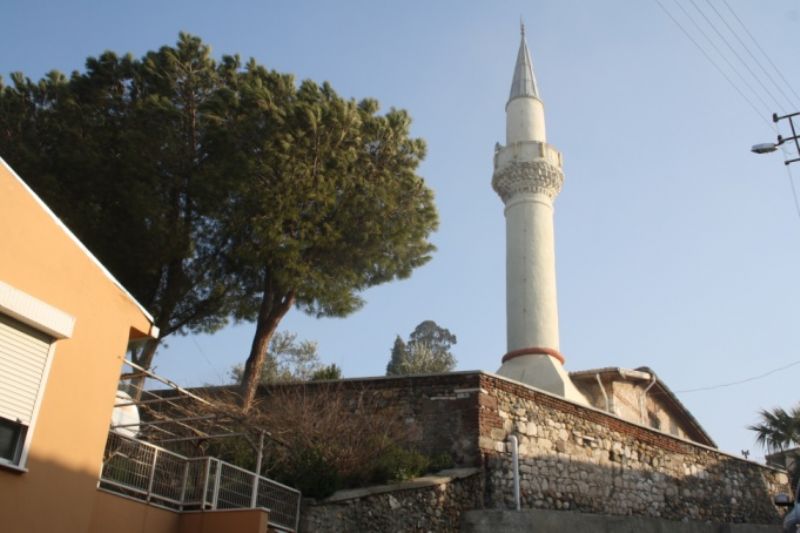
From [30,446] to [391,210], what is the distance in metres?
10.3

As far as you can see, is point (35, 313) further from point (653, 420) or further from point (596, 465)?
point (653, 420)

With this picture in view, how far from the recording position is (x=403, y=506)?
480 inches

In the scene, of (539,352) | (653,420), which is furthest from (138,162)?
(653,420)

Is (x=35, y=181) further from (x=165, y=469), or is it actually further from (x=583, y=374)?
(x=583, y=374)

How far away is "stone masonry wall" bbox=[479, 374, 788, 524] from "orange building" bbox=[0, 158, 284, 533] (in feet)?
23.7

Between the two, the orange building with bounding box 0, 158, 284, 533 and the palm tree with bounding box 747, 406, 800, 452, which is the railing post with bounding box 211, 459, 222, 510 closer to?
the orange building with bounding box 0, 158, 284, 533

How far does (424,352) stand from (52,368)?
29.5 meters

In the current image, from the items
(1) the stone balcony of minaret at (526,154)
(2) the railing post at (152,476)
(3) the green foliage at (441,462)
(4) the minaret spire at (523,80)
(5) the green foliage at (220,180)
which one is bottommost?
(2) the railing post at (152,476)

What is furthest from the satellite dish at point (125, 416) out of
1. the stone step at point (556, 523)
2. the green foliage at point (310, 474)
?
the stone step at point (556, 523)

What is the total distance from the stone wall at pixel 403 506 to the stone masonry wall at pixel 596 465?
Answer: 2.15 feet

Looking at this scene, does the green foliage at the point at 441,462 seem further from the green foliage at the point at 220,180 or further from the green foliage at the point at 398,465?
the green foliage at the point at 220,180

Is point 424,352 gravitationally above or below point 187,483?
above

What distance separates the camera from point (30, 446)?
743 cm

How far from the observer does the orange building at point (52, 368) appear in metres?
7.37
